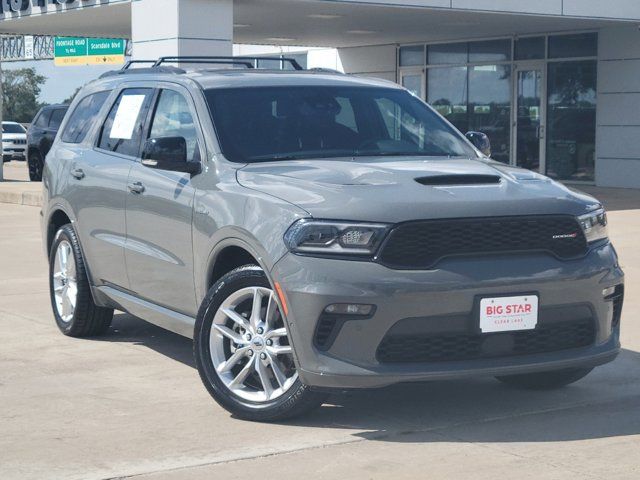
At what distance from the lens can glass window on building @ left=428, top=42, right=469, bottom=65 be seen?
27.8 meters

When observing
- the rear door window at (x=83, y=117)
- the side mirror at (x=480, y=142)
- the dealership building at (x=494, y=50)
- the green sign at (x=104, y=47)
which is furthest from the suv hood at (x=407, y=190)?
the green sign at (x=104, y=47)

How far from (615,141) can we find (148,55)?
10.4 m

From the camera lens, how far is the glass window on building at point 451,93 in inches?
1094

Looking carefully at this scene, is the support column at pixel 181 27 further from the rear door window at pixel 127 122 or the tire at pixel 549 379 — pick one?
the tire at pixel 549 379

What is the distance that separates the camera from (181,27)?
18125mm

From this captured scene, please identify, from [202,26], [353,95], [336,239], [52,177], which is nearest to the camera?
[336,239]

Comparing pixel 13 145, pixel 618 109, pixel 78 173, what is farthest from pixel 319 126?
pixel 13 145

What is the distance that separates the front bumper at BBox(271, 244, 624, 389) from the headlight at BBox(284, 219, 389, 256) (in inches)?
2.4

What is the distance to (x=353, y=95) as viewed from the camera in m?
7.18

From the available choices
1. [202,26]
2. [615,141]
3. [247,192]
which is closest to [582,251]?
[247,192]

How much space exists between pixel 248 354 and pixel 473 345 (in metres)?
1.11

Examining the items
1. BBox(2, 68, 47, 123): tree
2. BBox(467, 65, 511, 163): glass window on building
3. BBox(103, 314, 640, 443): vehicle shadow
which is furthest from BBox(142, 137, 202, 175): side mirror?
BBox(2, 68, 47, 123): tree

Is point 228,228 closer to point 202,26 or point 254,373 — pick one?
point 254,373

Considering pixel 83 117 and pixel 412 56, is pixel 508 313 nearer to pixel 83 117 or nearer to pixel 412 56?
pixel 83 117
